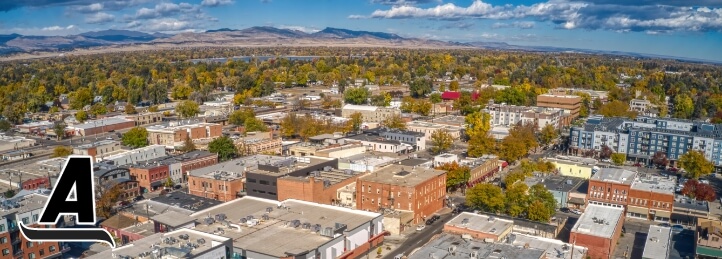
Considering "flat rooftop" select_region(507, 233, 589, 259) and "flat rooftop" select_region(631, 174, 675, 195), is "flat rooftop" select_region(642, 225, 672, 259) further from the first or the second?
"flat rooftop" select_region(631, 174, 675, 195)

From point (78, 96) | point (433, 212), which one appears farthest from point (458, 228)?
point (78, 96)

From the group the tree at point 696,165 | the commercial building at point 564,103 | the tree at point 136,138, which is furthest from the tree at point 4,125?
the tree at point 696,165

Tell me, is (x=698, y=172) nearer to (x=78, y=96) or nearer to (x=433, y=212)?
(x=433, y=212)

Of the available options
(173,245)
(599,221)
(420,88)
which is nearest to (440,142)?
(599,221)

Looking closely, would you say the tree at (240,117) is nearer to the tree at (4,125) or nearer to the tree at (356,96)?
the tree at (356,96)

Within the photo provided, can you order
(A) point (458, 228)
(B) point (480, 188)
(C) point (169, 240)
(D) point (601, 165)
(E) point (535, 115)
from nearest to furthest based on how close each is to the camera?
(C) point (169, 240)
(A) point (458, 228)
(B) point (480, 188)
(D) point (601, 165)
(E) point (535, 115)

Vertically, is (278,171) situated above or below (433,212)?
above

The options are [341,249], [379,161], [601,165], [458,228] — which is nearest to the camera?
[341,249]
